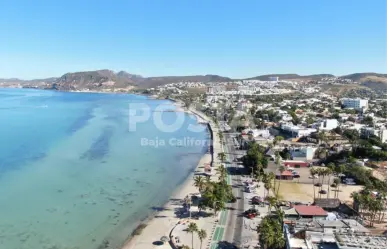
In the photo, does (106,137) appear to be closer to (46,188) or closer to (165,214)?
(46,188)

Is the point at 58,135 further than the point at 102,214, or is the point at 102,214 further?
the point at 58,135

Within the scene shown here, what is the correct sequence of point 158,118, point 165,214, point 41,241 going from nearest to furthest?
point 41,241 → point 165,214 → point 158,118

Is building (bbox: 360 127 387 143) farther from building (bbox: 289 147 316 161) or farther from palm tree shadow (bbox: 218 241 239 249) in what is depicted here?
palm tree shadow (bbox: 218 241 239 249)

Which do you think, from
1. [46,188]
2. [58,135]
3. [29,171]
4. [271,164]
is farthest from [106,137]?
[271,164]

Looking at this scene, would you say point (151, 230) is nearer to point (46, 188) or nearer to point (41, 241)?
point (41, 241)

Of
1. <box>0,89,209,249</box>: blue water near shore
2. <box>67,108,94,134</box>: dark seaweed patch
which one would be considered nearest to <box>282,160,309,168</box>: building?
<box>0,89,209,249</box>: blue water near shore

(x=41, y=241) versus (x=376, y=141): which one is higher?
(x=376, y=141)

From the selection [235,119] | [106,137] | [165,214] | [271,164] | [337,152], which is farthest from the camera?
[235,119]

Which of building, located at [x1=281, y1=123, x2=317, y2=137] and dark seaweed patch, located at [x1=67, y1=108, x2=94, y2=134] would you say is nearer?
building, located at [x1=281, y1=123, x2=317, y2=137]
